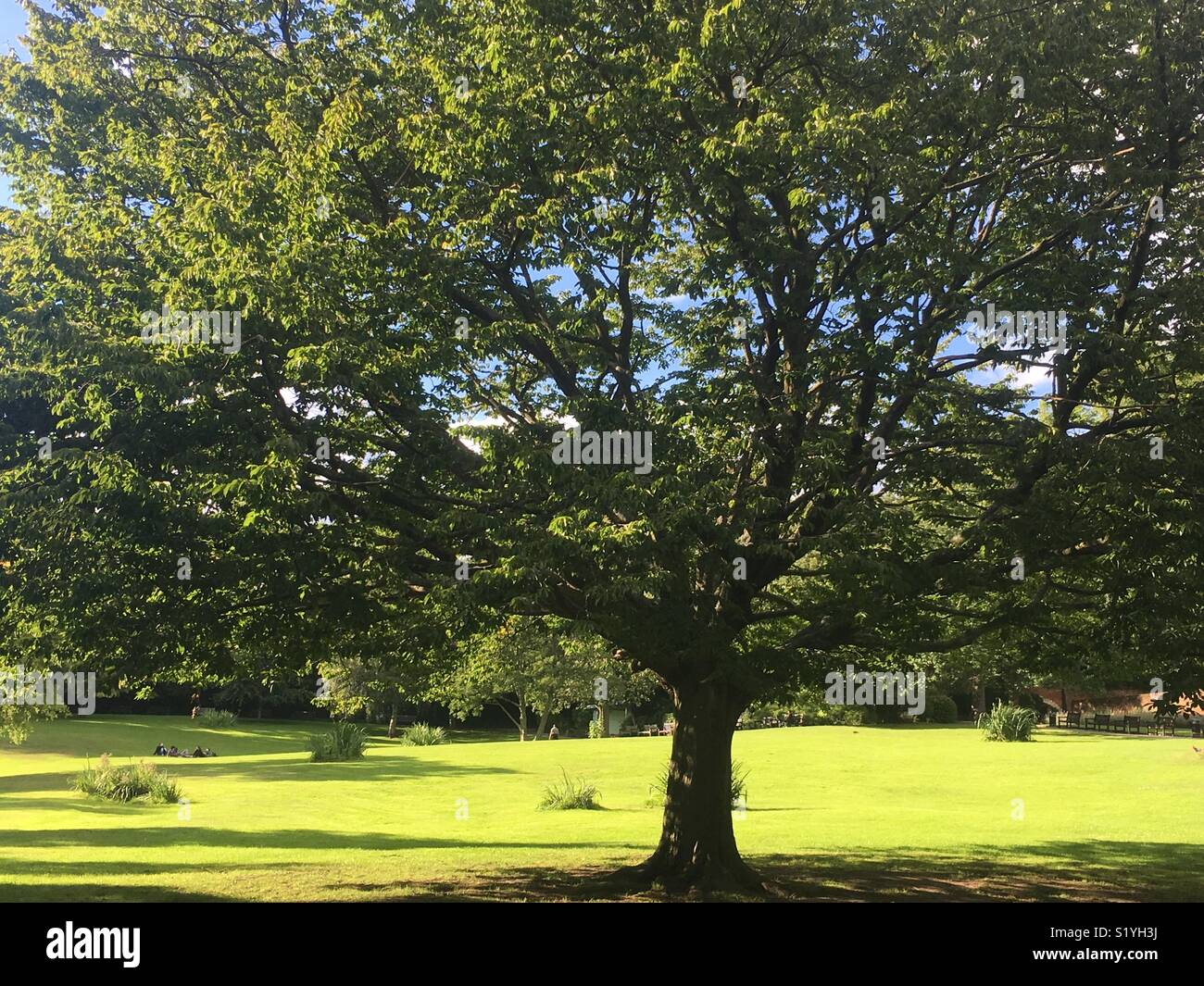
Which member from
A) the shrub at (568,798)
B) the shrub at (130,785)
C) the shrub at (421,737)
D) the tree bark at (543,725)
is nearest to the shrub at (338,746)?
the shrub at (421,737)

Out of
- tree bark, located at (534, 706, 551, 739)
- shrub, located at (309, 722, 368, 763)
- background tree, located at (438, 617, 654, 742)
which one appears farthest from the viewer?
tree bark, located at (534, 706, 551, 739)

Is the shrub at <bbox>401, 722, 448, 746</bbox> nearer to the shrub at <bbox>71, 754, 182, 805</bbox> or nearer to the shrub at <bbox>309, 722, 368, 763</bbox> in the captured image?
the shrub at <bbox>309, 722, 368, 763</bbox>

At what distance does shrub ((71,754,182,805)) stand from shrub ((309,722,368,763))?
40.9ft

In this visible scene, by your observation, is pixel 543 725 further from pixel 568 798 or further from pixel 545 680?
pixel 568 798

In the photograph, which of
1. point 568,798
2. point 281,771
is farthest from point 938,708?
point 281,771

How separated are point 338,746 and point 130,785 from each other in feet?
46.0

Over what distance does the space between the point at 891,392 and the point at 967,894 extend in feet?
27.9

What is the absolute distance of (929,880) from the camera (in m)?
16.9

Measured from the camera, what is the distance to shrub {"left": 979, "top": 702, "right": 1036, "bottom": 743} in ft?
153

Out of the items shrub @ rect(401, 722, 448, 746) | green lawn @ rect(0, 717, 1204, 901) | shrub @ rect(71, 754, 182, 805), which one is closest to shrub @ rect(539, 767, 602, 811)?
green lawn @ rect(0, 717, 1204, 901)

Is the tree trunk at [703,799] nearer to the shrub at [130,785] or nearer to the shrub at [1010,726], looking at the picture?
the shrub at [130,785]

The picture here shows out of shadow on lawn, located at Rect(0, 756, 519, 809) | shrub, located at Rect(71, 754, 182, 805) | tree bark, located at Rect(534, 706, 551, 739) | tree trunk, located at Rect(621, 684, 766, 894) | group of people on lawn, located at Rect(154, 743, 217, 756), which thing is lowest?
tree bark, located at Rect(534, 706, 551, 739)

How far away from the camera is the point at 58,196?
12.4m
